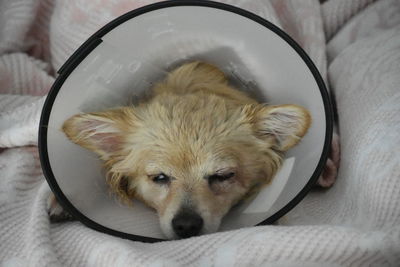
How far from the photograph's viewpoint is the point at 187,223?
0.90 metres

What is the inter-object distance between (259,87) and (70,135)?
14.6 inches

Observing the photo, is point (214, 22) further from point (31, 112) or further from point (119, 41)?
point (31, 112)

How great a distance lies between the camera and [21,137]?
1105mm

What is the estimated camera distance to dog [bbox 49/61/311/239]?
2.95 feet

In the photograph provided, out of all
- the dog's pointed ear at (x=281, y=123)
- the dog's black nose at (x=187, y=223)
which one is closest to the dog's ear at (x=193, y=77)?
the dog's pointed ear at (x=281, y=123)

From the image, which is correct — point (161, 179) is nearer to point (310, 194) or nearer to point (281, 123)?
point (281, 123)

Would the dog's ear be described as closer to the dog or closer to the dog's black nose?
the dog

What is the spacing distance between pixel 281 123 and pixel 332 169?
0.85ft

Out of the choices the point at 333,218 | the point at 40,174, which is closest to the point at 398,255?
the point at 333,218

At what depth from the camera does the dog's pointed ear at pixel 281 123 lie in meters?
0.92

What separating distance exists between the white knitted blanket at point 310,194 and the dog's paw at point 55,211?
0.01m

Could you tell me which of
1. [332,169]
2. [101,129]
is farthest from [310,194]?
[101,129]

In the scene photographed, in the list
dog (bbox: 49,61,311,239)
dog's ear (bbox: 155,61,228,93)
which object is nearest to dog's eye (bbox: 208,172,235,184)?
dog (bbox: 49,61,311,239)

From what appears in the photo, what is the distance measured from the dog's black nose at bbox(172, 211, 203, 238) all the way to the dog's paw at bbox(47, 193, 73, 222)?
0.24 metres
